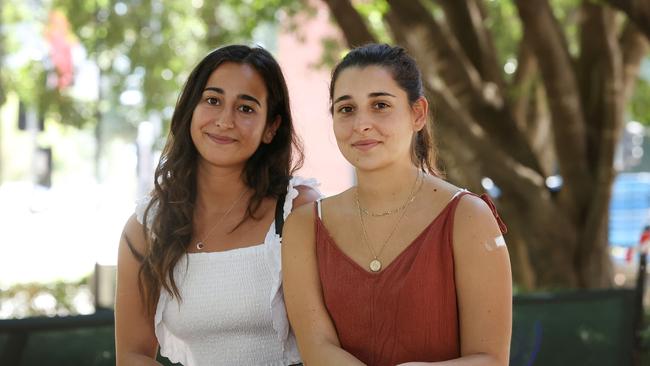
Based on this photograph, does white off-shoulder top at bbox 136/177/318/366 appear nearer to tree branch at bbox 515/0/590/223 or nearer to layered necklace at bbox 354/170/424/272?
layered necklace at bbox 354/170/424/272

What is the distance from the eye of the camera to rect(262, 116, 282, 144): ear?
394cm

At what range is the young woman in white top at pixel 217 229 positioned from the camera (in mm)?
3674

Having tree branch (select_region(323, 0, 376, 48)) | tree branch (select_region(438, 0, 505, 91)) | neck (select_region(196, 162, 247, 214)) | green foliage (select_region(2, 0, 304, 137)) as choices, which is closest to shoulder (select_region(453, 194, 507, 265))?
neck (select_region(196, 162, 247, 214))

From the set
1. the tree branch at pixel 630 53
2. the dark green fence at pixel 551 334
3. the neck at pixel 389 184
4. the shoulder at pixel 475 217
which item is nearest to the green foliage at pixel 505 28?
the tree branch at pixel 630 53

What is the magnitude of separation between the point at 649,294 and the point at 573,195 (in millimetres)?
3225

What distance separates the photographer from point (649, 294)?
515 inches

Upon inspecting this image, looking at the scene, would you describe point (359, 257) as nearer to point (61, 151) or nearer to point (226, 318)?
point (226, 318)

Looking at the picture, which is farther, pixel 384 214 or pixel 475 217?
pixel 384 214

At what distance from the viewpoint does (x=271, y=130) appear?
156 inches

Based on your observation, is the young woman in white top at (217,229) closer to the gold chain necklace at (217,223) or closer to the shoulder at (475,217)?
the gold chain necklace at (217,223)

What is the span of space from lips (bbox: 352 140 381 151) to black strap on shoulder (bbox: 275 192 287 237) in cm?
59

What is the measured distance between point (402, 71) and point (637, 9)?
4.18m

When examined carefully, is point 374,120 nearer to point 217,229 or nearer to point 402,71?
point 402,71

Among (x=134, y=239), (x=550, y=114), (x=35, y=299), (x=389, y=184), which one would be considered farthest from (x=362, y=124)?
(x=35, y=299)
